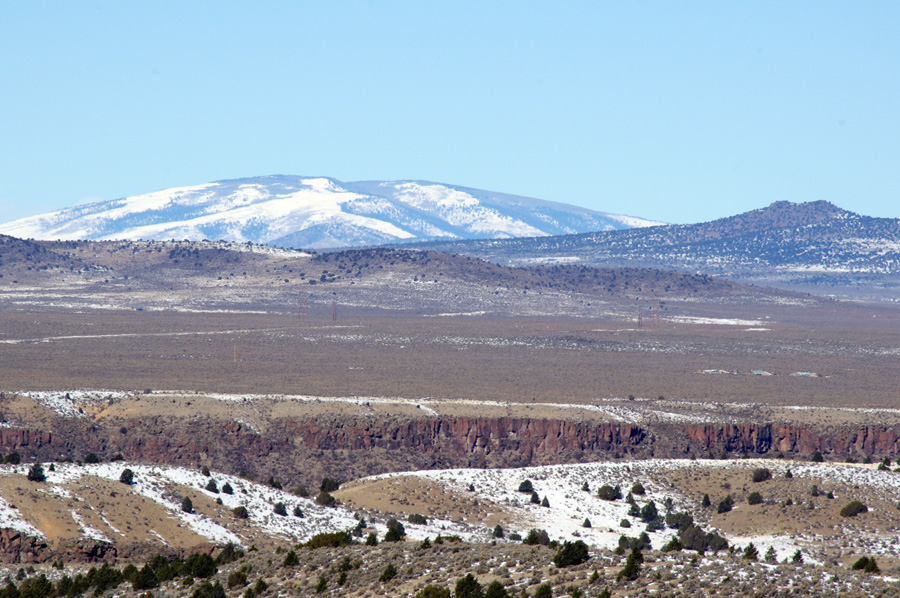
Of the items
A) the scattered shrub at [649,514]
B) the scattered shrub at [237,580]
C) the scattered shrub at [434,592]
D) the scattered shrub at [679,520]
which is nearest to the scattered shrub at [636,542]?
the scattered shrub at [679,520]

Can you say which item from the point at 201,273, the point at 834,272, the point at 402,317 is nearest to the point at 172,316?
the point at 402,317

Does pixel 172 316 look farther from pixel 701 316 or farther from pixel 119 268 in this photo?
pixel 701 316

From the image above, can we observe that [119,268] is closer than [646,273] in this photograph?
Yes

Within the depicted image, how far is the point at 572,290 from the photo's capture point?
141000 millimetres

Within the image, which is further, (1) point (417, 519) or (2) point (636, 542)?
(1) point (417, 519)

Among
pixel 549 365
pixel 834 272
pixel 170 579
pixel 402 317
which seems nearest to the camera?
pixel 170 579

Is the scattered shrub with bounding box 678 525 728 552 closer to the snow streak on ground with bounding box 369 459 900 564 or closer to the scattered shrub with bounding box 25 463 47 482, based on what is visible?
the snow streak on ground with bounding box 369 459 900 564

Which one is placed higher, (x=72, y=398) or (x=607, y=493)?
(x=72, y=398)

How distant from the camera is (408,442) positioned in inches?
1892

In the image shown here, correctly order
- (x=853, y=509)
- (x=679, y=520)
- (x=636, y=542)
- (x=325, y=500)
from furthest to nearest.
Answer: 1. (x=679, y=520)
2. (x=853, y=509)
3. (x=325, y=500)
4. (x=636, y=542)

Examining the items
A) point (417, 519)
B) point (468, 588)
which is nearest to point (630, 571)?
point (468, 588)

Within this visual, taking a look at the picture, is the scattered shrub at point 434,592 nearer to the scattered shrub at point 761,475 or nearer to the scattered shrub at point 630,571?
the scattered shrub at point 630,571

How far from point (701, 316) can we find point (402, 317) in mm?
34779

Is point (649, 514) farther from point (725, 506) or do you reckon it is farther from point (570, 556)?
point (570, 556)
